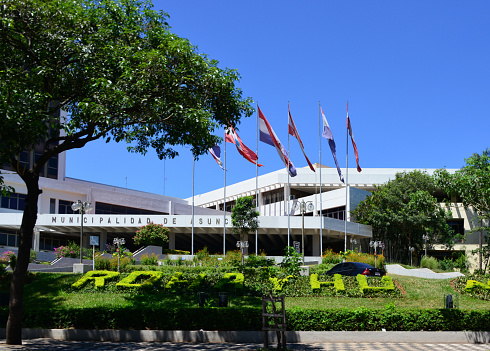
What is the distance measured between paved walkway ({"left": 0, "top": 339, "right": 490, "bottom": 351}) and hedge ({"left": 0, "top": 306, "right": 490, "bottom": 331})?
77 centimetres

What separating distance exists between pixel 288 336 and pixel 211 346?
2.39 m

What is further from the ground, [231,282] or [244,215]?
[244,215]

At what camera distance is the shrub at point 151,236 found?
48969mm

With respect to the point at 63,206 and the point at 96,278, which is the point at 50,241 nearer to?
the point at 63,206

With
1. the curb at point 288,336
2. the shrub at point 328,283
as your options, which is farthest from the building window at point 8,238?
the curb at point 288,336

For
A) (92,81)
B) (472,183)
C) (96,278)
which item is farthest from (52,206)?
(92,81)

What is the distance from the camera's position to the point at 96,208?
199 ft

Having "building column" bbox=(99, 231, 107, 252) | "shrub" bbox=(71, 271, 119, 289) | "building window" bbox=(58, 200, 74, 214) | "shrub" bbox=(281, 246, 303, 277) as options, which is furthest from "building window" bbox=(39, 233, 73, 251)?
"shrub" bbox=(281, 246, 303, 277)

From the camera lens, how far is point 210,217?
51812mm

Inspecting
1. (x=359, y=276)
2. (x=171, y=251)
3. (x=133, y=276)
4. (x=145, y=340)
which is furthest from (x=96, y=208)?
(x=145, y=340)

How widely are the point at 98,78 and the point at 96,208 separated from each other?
4621cm

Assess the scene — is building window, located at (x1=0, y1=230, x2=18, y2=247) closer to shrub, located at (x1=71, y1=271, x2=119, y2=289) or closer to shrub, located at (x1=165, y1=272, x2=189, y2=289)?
shrub, located at (x1=71, y1=271, x2=119, y2=289)

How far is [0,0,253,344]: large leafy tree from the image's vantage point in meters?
15.3

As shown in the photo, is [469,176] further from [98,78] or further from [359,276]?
[98,78]
